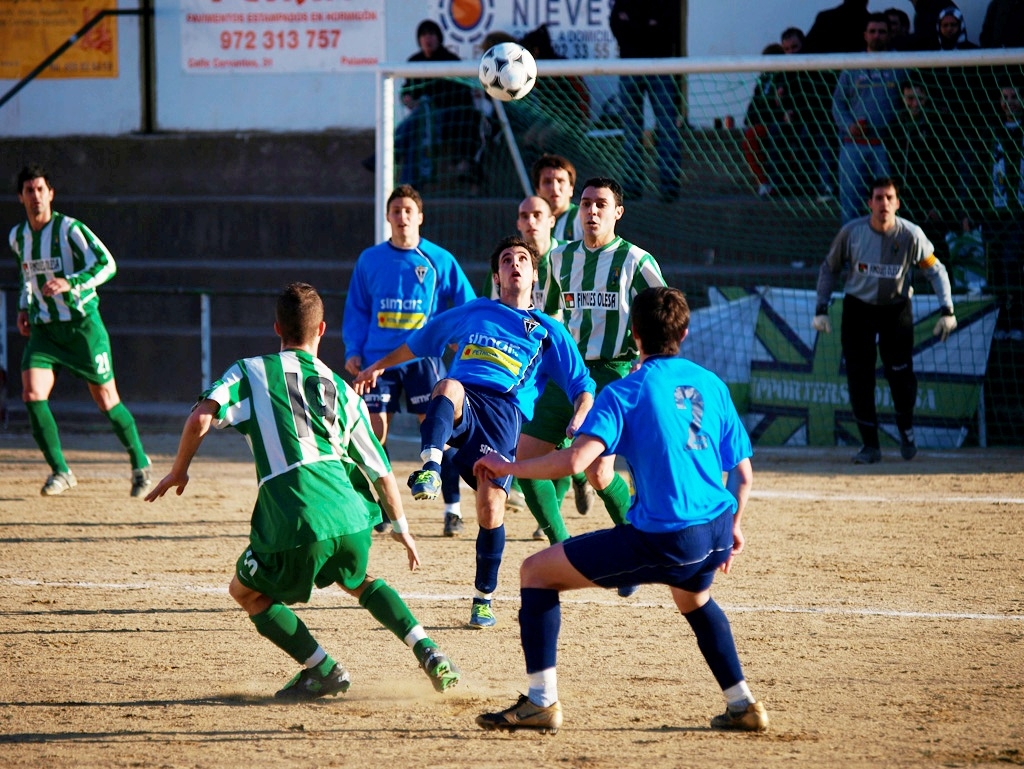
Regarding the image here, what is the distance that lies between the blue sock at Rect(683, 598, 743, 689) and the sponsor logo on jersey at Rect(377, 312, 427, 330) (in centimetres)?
440

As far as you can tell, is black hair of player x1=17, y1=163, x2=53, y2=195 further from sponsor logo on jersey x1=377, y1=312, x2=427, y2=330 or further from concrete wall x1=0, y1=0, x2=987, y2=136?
concrete wall x1=0, y1=0, x2=987, y2=136

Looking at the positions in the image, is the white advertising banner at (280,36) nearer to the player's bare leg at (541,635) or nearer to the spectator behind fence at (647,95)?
the spectator behind fence at (647,95)

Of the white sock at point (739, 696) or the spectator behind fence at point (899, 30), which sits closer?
the white sock at point (739, 696)

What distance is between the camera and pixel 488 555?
581cm

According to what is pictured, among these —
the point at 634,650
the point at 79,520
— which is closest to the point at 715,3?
the point at 79,520

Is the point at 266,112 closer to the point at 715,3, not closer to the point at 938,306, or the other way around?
the point at 715,3

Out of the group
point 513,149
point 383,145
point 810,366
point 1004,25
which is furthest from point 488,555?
point 1004,25

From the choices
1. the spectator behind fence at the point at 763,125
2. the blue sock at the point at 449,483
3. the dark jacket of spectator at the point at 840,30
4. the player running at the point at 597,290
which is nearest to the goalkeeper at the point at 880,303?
the spectator behind fence at the point at 763,125

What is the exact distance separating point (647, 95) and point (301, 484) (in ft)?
31.5

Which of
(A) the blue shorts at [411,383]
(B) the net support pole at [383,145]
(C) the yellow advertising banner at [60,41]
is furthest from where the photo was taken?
(C) the yellow advertising banner at [60,41]

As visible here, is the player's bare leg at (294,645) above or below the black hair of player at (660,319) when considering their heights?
below

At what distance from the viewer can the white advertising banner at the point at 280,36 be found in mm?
15219

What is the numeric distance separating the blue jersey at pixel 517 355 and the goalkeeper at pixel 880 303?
5112 millimetres

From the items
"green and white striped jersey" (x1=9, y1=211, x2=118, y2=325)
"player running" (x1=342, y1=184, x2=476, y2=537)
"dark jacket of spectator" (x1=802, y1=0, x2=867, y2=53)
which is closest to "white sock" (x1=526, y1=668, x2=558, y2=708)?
"player running" (x1=342, y1=184, x2=476, y2=537)
